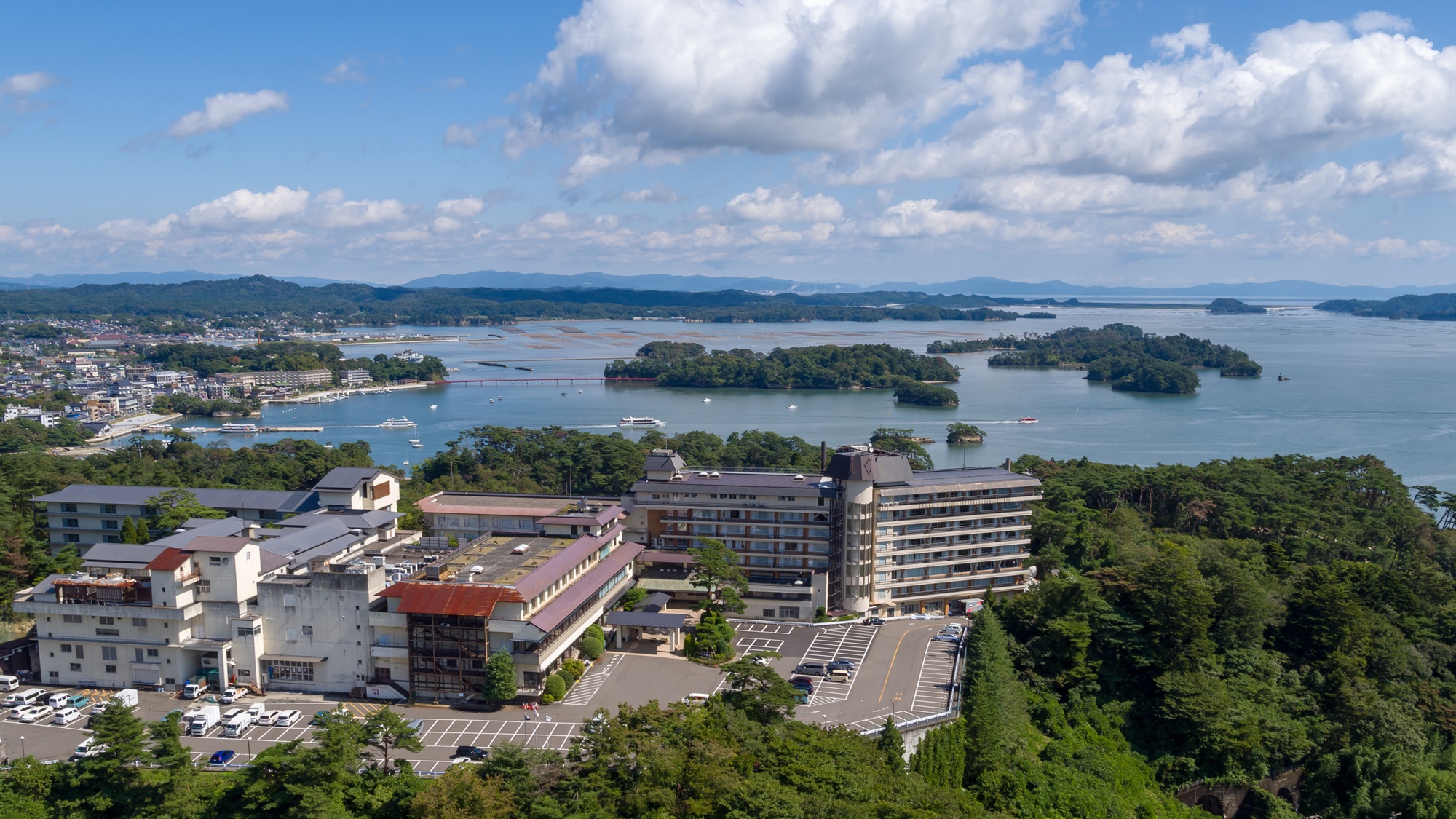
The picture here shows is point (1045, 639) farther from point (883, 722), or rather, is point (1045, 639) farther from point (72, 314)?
point (72, 314)

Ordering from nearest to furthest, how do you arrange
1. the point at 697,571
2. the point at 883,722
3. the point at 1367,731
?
the point at 883,722, the point at 1367,731, the point at 697,571

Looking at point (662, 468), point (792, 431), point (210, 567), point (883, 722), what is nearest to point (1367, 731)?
point (883, 722)

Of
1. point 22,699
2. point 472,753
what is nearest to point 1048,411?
point 472,753

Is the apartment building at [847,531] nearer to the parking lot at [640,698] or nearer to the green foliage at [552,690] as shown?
the parking lot at [640,698]

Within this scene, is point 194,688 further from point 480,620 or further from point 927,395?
point 927,395

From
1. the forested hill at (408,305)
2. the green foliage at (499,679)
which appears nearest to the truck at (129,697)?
the green foliage at (499,679)

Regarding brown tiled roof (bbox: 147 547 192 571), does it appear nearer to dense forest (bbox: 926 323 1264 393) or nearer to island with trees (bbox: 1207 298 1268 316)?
dense forest (bbox: 926 323 1264 393)
